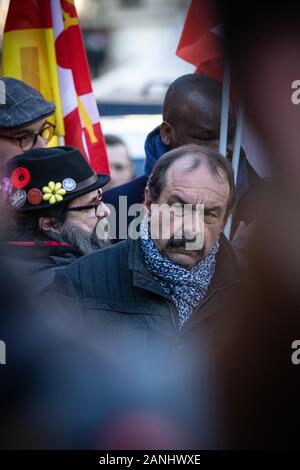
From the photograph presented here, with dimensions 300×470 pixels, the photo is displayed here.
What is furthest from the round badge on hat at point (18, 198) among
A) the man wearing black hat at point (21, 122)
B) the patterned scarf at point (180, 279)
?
the patterned scarf at point (180, 279)

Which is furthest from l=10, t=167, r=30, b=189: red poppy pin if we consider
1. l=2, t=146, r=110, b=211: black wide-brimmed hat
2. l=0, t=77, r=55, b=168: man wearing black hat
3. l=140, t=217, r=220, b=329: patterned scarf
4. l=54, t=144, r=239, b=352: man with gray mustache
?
l=140, t=217, r=220, b=329: patterned scarf

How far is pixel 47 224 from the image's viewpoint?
8.88 ft

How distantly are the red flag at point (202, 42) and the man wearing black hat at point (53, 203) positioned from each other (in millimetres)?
746

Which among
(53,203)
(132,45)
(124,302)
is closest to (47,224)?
(53,203)

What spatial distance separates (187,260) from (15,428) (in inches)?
23.5

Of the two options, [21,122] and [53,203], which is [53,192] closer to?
[53,203]

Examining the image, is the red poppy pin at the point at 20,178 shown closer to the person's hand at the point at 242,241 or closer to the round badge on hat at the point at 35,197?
the round badge on hat at the point at 35,197

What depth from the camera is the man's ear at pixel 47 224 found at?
2697mm

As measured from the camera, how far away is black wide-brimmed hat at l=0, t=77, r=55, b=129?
3.05 metres

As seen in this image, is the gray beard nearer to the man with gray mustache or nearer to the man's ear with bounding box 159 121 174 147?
the man with gray mustache

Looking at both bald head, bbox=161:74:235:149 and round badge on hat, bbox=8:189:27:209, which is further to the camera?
bald head, bbox=161:74:235:149

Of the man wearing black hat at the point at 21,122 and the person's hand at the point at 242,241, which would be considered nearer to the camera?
the person's hand at the point at 242,241

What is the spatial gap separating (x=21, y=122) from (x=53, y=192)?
46cm

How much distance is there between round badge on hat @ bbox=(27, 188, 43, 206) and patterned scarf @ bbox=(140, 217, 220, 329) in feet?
1.87
